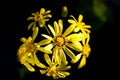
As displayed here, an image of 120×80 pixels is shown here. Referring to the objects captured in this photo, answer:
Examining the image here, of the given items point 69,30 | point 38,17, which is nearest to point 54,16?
point 38,17

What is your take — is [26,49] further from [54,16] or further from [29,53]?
[54,16]

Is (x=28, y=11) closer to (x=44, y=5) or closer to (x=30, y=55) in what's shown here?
(x=44, y=5)

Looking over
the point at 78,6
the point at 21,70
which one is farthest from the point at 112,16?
the point at 21,70

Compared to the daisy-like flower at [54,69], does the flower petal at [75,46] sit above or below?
above

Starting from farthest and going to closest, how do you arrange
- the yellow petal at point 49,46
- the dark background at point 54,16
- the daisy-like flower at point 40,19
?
the dark background at point 54,16 → the daisy-like flower at point 40,19 → the yellow petal at point 49,46

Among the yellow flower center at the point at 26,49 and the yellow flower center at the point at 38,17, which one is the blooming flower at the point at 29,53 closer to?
the yellow flower center at the point at 26,49

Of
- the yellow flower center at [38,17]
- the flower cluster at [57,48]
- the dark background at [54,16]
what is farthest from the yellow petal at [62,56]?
the dark background at [54,16]

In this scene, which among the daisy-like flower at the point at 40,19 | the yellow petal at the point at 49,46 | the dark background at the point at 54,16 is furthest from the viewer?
the dark background at the point at 54,16
